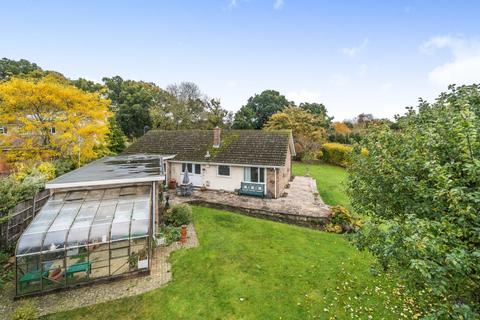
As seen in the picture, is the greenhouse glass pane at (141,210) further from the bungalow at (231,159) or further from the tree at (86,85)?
the tree at (86,85)

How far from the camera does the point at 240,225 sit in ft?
46.3

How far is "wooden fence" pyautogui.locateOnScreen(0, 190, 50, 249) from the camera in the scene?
1017cm

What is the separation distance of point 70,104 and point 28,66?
5521cm

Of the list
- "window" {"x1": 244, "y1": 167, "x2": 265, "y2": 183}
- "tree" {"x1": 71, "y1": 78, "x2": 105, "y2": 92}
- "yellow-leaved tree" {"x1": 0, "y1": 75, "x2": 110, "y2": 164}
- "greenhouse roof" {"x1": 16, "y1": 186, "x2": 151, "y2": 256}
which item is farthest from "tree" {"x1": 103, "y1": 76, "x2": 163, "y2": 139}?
"greenhouse roof" {"x1": 16, "y1": 186, "x2": 151, "y2": 256}

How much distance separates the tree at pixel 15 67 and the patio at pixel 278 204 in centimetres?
5922

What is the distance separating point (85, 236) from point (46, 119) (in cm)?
1538

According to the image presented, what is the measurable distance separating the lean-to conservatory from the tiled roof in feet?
32.3

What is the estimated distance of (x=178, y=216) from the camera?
13797 millimetres

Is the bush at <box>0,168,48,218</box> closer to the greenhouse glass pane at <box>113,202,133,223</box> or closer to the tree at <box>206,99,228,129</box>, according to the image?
A: the greenhouse glass pane at <box>113,202,133,223</box>

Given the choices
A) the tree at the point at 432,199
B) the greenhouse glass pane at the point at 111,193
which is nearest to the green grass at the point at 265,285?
the tree at the point at 432,199

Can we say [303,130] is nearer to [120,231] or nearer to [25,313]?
[120,231]

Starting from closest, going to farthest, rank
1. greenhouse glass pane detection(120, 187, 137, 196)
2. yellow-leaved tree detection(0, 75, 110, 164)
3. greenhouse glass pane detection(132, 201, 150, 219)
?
1. greenhouse glass pane detection(132, 201, 150, 219)
2. greenhouse glass pane detection(120, 187, 137, 196)
3. yellow-leaved tree detection(0, 75, 110, 164)

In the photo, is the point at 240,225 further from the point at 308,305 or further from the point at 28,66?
the point at 28,66

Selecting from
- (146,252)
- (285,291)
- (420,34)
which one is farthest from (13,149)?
(420,34)
